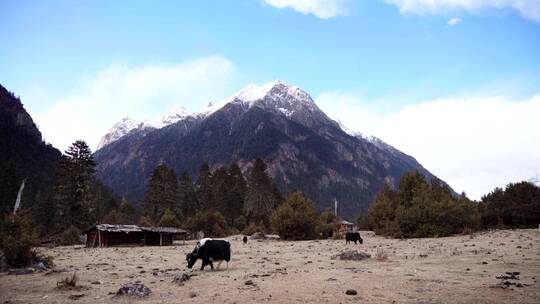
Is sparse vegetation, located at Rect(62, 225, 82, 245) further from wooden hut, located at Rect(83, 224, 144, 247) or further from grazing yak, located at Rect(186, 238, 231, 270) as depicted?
grazing yak, located at Rect(186, 238, 231, 270)

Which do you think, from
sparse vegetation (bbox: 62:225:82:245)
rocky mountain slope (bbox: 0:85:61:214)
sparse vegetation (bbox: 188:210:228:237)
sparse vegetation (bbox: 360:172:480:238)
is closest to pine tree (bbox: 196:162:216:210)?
sparse vegetation (bbox: 188:210:228:237)

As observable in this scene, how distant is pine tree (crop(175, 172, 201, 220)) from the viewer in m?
87.1

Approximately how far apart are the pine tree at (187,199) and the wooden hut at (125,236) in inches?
1306

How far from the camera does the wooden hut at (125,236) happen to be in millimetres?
48438

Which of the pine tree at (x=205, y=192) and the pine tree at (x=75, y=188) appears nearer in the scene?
the pine tree at (x=75, y=188)

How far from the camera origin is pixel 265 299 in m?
11.0

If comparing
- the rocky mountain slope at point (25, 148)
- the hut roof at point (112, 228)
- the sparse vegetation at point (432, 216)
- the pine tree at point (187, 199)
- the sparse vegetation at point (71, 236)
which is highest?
the rocky mountain slope at point (25, 148)

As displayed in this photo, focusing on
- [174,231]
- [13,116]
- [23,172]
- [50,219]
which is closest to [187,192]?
[50,219]

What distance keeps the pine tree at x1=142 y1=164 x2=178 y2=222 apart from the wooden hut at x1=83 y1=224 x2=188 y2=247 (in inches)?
1154

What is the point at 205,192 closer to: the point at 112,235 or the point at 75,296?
the point at 112,235

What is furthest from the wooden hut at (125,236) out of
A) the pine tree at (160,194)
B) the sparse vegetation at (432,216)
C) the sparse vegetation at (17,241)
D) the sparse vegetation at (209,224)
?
the sparse vegetation at (432,216)

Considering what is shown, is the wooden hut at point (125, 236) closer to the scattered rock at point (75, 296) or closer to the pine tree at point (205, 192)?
the pine tree at point (205, 192)

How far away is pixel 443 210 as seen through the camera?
4694cm

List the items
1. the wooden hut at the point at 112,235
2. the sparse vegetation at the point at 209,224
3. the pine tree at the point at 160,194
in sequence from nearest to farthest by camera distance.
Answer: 1. the wooden hut at the point at 112,235
2. the sparse vegetation at the point at 209,224
3. the pine tree at the point at 160,194
